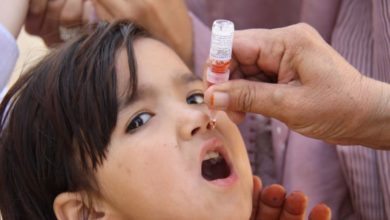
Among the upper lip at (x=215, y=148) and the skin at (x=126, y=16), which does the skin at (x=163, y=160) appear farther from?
the skin at (x=126, y=16)

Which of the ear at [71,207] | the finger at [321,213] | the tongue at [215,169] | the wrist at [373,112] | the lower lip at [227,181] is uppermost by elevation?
the wrist at [373,112]

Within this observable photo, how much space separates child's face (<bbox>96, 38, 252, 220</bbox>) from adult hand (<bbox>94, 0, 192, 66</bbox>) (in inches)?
11.1

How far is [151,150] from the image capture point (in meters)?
0.96

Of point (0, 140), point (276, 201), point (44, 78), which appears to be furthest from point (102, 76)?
point (276, 201)

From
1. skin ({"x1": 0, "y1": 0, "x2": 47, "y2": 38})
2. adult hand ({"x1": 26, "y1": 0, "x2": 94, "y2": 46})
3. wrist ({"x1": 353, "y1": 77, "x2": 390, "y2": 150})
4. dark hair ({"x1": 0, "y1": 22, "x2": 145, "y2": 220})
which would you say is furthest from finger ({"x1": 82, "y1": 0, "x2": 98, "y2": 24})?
wrist ({"x1": 353, "y1": 77, "x2": 390, "y2": 150})

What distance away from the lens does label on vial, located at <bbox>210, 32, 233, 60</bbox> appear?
2.88ft

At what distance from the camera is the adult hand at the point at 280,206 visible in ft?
3.71

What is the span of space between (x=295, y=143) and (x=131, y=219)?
0.45m

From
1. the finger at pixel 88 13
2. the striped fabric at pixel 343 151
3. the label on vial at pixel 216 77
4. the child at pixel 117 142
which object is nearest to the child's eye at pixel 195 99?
A: the child at pixel 117 142

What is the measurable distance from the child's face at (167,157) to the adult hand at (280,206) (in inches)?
6.3

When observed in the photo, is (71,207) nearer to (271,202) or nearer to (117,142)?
(117,142)

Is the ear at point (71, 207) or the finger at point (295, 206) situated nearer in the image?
the ear at point (71, 207)

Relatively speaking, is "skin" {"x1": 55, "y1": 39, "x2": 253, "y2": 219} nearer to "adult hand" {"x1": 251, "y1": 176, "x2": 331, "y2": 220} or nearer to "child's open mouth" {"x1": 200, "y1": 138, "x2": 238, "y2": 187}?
"child's open mouth" {"x1": 200, "y1": 138, "x2": 238, "y2": 187}

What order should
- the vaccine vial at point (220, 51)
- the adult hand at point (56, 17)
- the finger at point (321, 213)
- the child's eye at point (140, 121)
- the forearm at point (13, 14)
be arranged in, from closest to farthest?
the vaccine vial at point (220, 51) → the child's eye at point (140, 121) → the finger at point (321, 213) → the forearm at point (13, 14) → the adult hand at point (56, 17)
